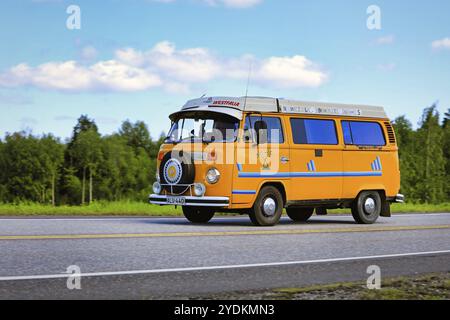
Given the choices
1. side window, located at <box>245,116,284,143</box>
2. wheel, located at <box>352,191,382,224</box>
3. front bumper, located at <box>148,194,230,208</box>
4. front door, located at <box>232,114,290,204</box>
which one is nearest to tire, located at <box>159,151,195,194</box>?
front bumper, located at <box>148,194,230,208</box>

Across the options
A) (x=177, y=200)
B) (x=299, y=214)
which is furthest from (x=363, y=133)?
(x=177, y=200)

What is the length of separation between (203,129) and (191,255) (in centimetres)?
561

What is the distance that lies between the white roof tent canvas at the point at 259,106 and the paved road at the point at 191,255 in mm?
2436

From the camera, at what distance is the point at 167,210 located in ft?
63.8

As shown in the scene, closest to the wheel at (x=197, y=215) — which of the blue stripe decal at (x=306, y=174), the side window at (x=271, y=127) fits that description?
the blue stripe decal at (x=306, y=174)

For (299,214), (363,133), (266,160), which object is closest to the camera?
(266,160)

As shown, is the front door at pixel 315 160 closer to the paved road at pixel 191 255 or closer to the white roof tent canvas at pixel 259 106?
the white roof tent canvas at pixel 259 106

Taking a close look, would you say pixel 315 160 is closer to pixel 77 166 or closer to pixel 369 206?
pixel 369 206

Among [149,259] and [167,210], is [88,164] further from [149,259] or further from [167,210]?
[149,259]

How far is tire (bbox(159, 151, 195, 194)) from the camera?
1416 cm

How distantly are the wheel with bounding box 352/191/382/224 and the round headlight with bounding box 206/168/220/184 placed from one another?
12.9ft

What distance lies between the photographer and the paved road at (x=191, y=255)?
7.00 meters

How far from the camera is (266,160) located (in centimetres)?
1448
